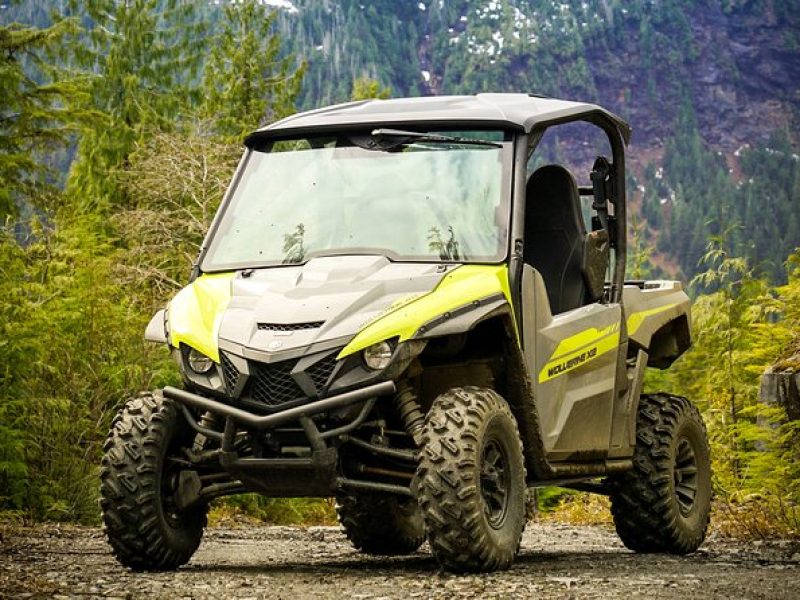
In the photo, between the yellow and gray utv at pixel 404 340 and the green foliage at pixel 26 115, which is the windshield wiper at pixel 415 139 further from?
the green foliage at pixel 26 115

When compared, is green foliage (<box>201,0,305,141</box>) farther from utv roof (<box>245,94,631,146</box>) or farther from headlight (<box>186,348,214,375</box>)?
headlight (<box>186,348,214,375</box>)

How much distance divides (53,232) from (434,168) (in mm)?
13329

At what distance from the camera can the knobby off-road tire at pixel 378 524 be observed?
34.3ft

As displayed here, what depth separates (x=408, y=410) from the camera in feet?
25.4

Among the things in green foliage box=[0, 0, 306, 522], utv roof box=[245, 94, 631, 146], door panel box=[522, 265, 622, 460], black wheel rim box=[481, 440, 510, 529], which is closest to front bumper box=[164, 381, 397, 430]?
Answer: black wheel rim box=[481, 440, 510, 529]

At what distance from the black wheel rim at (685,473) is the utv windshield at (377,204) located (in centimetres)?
301

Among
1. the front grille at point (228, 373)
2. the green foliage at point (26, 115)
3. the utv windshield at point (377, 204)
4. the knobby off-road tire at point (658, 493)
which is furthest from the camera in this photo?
the green foliage at point (26, 115)

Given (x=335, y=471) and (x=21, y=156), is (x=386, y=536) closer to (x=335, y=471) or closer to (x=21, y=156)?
(x=335, y=471)

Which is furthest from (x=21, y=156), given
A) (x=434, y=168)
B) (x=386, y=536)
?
(x=434, y=168)

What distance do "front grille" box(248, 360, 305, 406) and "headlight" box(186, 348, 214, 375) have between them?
0.32 meters

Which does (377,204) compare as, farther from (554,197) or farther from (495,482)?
(554,197)

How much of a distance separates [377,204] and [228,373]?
153 centimetres

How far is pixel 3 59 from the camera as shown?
20266 millimetres

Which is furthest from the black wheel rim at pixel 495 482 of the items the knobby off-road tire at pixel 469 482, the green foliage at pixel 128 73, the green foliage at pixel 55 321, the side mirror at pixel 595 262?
the green foliage at pixel 128 73
